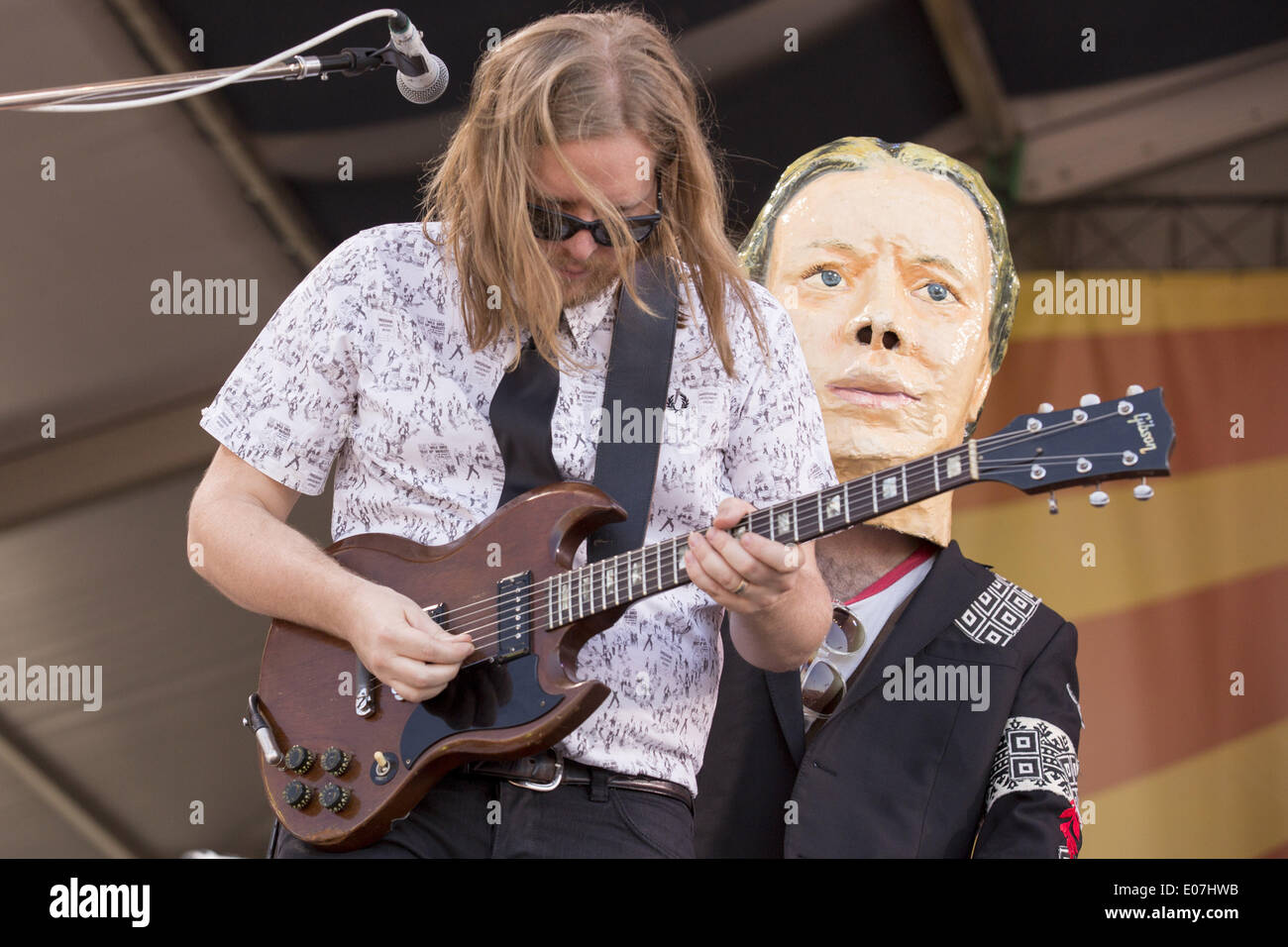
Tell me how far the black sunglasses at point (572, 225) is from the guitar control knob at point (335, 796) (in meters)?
0.93

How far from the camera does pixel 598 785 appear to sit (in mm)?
1962

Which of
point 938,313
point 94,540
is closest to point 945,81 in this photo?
point 938,313

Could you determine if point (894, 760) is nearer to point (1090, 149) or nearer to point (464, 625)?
point (464, 625)

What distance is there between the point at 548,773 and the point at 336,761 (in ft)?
1.15

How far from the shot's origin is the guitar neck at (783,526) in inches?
72.1

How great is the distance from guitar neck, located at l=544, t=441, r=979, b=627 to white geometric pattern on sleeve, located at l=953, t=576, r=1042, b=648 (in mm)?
993

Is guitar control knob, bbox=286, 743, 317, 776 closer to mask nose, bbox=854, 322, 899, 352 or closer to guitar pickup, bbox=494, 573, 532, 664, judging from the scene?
guitar pickup, bbox=494, 573, 532, 664

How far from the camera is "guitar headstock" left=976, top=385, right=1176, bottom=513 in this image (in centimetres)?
167

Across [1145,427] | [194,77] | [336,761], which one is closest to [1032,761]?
[1145,427]

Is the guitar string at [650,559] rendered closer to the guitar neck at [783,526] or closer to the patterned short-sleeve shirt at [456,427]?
the guitar neck at [783,526]

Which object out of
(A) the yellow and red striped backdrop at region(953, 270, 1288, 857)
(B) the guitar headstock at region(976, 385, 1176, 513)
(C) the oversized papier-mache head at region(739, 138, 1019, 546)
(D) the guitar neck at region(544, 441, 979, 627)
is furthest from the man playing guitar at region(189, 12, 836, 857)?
(A) the yellow and red striped backdrop at region(953, 270, 1288, 857)

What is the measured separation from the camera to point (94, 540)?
3.38m

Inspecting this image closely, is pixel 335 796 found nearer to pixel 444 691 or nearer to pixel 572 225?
pixel 444 691
